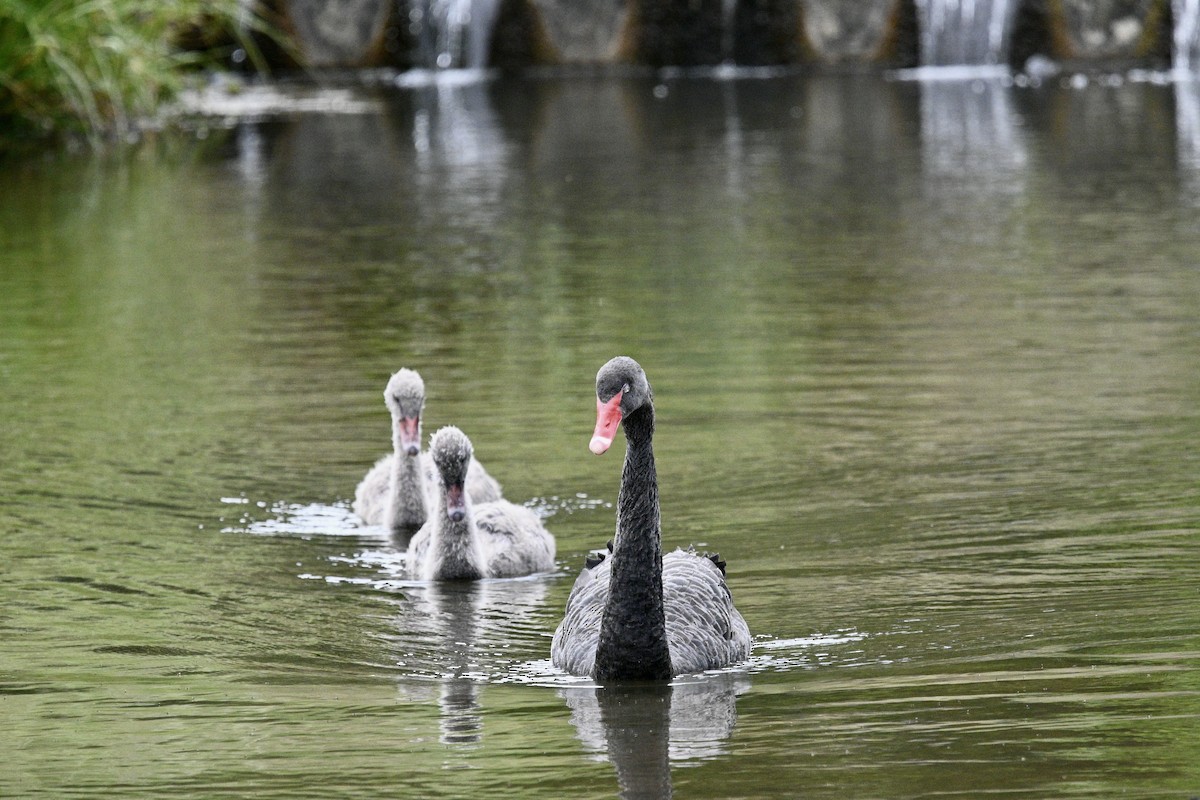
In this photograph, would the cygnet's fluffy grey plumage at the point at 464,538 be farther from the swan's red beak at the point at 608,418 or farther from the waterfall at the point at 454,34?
the waterfall at the point at 454,34

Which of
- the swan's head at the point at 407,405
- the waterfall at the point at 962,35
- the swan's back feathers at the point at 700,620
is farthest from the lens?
the waterfall at the point at 962,35

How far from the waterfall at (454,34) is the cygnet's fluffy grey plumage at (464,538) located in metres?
23.6

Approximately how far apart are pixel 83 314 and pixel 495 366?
3461mm

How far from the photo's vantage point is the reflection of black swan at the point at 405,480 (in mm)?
9250

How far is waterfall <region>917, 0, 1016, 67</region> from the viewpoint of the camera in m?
30.6

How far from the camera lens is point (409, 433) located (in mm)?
9281

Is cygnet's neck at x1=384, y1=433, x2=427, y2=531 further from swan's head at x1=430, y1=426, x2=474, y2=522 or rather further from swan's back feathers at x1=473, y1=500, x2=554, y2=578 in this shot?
swan's head at x1=430, y1=426, x2=474, y2=522

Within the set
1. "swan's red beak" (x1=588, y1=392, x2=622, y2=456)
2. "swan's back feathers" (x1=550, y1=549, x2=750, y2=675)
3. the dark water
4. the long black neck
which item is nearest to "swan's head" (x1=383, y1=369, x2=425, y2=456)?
the dark water

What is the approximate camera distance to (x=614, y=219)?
17.7 m

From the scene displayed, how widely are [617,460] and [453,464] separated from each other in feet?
7.34

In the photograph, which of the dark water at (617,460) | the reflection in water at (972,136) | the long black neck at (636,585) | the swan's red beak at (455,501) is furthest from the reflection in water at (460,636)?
the reflection in water at (972,136)

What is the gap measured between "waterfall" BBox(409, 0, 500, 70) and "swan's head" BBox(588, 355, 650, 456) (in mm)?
25494

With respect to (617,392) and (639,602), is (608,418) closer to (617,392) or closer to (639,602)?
(617,392)

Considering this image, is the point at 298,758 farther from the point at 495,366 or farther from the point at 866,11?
the point at 866,11
